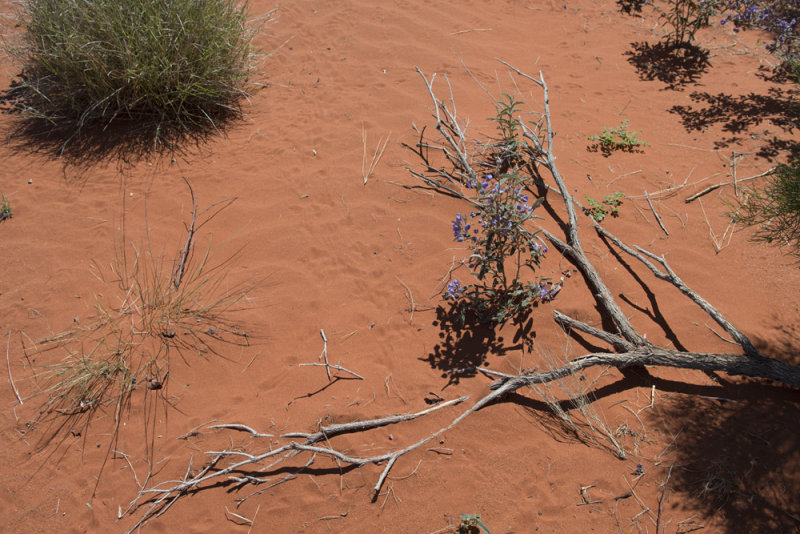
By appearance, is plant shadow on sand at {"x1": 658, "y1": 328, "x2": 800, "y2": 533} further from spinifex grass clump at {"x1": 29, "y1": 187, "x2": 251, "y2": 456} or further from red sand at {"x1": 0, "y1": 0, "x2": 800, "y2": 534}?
spinifex grass clump at {"x1": 29, "y1": 187, "x2": 251, "y2": 456}

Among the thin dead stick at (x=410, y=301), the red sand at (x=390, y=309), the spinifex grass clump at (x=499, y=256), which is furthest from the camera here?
the thin dead stick at (x=410, y=301)

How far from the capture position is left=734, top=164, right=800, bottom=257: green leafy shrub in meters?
2.79

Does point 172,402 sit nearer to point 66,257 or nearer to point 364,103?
point 66,257

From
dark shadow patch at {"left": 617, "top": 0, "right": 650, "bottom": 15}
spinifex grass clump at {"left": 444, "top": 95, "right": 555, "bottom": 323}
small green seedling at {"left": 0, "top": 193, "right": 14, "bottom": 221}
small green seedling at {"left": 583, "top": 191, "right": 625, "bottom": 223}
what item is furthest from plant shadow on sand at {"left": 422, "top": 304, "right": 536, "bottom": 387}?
dark shadow patch at {"left": 617, "top": 0, "right": 650, "bottom": 15}

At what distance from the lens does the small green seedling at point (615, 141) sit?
4090 millimetres

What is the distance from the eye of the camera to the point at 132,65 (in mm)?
3936

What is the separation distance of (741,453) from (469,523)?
1.32m

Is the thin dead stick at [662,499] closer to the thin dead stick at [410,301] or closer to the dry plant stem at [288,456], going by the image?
the dry plant stem at [288,456]

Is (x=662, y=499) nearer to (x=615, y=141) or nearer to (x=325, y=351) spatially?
(x=325, y=351)

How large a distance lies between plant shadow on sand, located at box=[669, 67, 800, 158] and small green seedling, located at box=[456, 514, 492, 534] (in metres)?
3.56

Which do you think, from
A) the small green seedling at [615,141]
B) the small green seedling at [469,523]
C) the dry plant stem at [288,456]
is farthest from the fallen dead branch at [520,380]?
the small green seedling at [615,141]

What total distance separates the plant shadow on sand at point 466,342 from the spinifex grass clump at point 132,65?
2626 mm

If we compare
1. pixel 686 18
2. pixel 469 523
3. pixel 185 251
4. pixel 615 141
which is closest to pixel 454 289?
pixel 469 523

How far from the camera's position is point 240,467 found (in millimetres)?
2516
